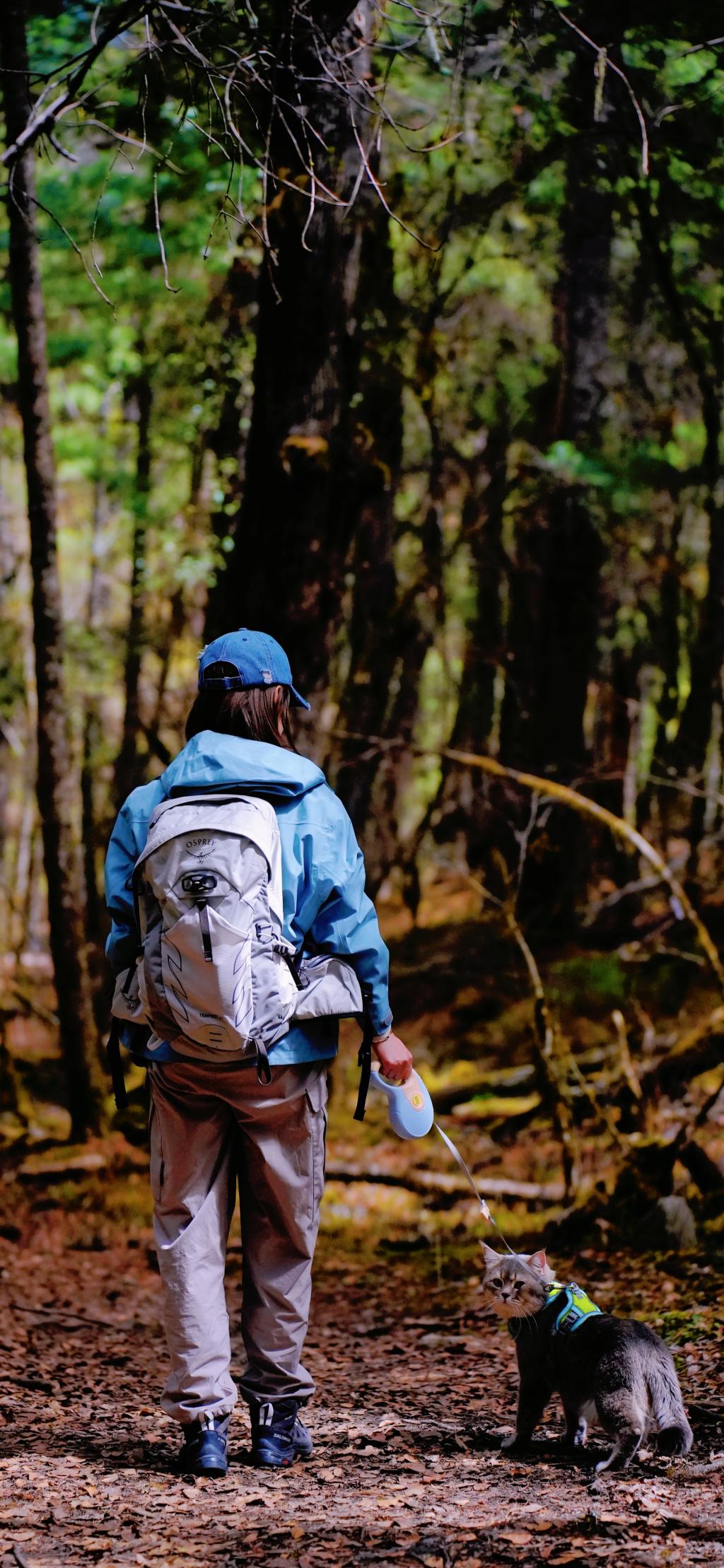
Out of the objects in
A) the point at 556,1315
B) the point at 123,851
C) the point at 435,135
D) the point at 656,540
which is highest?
the point at 435,135

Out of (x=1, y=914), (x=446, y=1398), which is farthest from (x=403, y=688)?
(x=1, y=914)

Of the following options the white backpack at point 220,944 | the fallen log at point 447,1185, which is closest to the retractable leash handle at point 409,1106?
the white backpack at point 220,944

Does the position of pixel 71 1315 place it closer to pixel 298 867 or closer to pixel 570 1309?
pixel 570 1309

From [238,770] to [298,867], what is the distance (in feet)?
1.06

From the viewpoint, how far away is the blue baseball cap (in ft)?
12.0

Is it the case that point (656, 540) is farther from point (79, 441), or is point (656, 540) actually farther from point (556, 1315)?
point (556, 1315)

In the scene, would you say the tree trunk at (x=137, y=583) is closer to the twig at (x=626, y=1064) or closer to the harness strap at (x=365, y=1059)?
the twig at (x=626, y=1064)

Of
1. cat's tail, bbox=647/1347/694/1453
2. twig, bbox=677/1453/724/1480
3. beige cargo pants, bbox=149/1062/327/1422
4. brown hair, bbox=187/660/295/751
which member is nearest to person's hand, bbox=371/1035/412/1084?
beige cargo pants, bbox=149/1062/327/1422

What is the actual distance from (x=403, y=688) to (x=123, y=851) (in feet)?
28.9

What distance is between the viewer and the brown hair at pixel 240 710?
12.0ft

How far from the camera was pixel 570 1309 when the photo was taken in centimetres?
373

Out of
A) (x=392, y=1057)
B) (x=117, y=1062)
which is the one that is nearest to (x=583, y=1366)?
(x=392, y=1057)

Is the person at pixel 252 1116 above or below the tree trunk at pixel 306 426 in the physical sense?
below

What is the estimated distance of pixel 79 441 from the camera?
50.7ft
